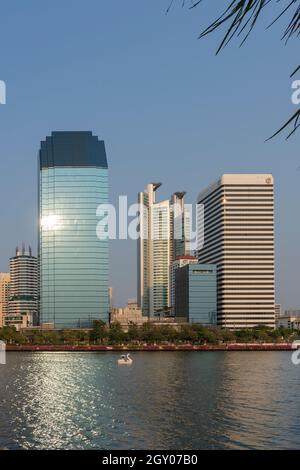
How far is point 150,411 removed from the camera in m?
53.6

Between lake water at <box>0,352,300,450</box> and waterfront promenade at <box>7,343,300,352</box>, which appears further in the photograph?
waterfront promenade at <box>7,343,300,352</box>

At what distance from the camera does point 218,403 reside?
192ft

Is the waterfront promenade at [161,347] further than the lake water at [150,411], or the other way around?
the waterfront promenade at [161,347]

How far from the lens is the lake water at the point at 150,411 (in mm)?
40125

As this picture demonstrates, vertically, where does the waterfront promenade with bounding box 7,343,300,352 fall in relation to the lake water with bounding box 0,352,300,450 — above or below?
below

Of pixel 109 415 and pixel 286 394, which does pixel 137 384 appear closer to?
pixel 286 394

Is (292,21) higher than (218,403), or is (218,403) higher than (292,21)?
(292,21)

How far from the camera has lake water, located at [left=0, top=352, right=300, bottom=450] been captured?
1580 inches

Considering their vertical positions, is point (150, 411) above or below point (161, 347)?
above

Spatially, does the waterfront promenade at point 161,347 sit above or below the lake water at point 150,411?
below

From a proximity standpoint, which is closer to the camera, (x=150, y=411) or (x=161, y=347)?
(x=150, y=411)

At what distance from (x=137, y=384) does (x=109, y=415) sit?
2761cm

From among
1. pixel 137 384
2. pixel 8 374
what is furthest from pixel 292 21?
pixel 8 374

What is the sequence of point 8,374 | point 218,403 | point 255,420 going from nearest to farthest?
point 255,420 → point 218,403 → point 8,374
